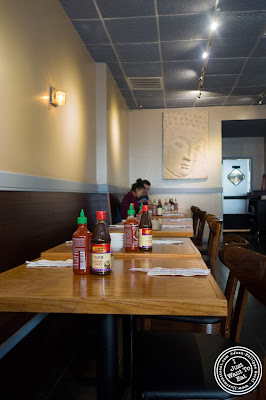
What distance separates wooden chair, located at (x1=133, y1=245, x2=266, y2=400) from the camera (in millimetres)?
1128

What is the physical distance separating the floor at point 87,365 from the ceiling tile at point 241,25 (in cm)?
320

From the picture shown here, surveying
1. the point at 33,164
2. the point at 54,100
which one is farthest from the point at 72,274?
the point at 54,100

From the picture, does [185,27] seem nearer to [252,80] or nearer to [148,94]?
[252,80]

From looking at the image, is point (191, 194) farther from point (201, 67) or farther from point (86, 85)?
point (86, 85)

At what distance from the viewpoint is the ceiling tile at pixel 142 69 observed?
5.60 m

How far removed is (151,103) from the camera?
25.9ft

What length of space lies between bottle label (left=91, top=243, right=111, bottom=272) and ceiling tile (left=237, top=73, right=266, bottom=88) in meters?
5.58

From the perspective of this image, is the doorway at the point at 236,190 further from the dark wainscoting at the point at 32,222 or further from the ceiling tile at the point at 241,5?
the dark wainscoting at the point at 32,222

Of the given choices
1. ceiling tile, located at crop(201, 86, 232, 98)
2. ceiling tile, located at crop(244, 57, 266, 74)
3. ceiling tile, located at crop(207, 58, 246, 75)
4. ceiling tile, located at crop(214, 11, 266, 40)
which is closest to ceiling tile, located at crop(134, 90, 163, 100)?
ceiling tile, located at crop(201, 86, 232, 98)

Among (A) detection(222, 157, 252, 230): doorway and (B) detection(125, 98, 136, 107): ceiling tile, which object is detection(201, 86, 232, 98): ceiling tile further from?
(A) detection(222, 157, 252, 230): doorway

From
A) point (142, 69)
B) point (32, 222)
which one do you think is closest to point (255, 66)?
point (142, 69)

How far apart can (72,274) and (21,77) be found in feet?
6.27

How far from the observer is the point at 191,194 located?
8297 mm

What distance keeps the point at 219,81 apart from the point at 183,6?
2.72 metres
